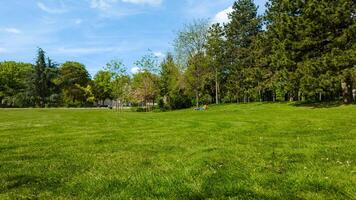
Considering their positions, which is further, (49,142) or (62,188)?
(49,142)

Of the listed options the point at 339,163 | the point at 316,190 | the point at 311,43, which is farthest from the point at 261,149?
the point at 311,43

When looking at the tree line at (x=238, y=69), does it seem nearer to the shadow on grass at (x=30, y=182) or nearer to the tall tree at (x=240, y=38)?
the tall tree at (x=240, y=38)

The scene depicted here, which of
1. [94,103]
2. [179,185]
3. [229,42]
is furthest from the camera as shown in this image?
[94,103]

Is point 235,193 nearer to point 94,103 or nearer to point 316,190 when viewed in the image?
point 316,190

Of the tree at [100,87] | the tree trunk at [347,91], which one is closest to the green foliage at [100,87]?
the tree at [100,87]

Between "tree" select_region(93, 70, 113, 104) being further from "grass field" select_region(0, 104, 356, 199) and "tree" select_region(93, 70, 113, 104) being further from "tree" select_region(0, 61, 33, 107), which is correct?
"grass field" select_region(0, 104, 356, 199)

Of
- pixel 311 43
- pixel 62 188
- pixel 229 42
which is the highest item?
pixel 229 42

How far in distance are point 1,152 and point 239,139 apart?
6.87 meters

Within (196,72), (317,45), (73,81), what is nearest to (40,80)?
(73,81)

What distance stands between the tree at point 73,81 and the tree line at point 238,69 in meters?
0.25

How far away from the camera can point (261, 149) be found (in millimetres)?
10023

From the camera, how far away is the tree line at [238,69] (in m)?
35.3

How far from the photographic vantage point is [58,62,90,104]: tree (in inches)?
3974

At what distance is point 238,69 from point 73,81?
57604 millimetres
